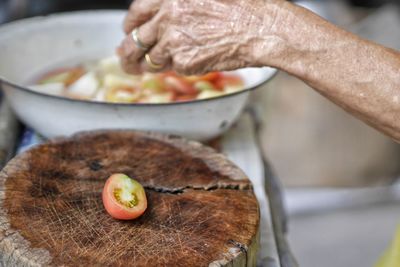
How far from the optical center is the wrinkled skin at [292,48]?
3.47 ft

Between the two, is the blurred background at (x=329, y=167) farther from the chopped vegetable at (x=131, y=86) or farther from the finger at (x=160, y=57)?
the finger at (x=160, y=57)

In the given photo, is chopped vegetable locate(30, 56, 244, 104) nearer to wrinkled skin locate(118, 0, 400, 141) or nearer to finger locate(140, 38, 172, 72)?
finger locate(140, 38, 172, 72)

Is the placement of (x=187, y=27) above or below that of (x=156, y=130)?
above

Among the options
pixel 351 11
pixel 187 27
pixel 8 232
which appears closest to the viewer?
pixel 8 232

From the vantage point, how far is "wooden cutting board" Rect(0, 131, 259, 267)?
95 cm

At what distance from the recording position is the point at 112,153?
4.02 ft

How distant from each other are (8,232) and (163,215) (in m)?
0.26

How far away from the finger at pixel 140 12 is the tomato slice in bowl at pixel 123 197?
0.35m

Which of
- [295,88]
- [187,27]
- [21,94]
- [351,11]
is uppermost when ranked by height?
[187,27]

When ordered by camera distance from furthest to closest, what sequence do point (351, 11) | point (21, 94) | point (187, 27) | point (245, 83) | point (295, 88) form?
→ 1. point (351, 11)
2. point (295, 88)
3. point (245, 83)
4. point (21, 94)
5. point (187, 27)

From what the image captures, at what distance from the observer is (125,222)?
1.03 meters

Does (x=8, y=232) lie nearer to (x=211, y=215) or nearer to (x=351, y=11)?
(x=211, y=215)

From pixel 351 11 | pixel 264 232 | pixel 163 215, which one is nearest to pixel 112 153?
pixel 163 215

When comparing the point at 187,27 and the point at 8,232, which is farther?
the point at 187,27
